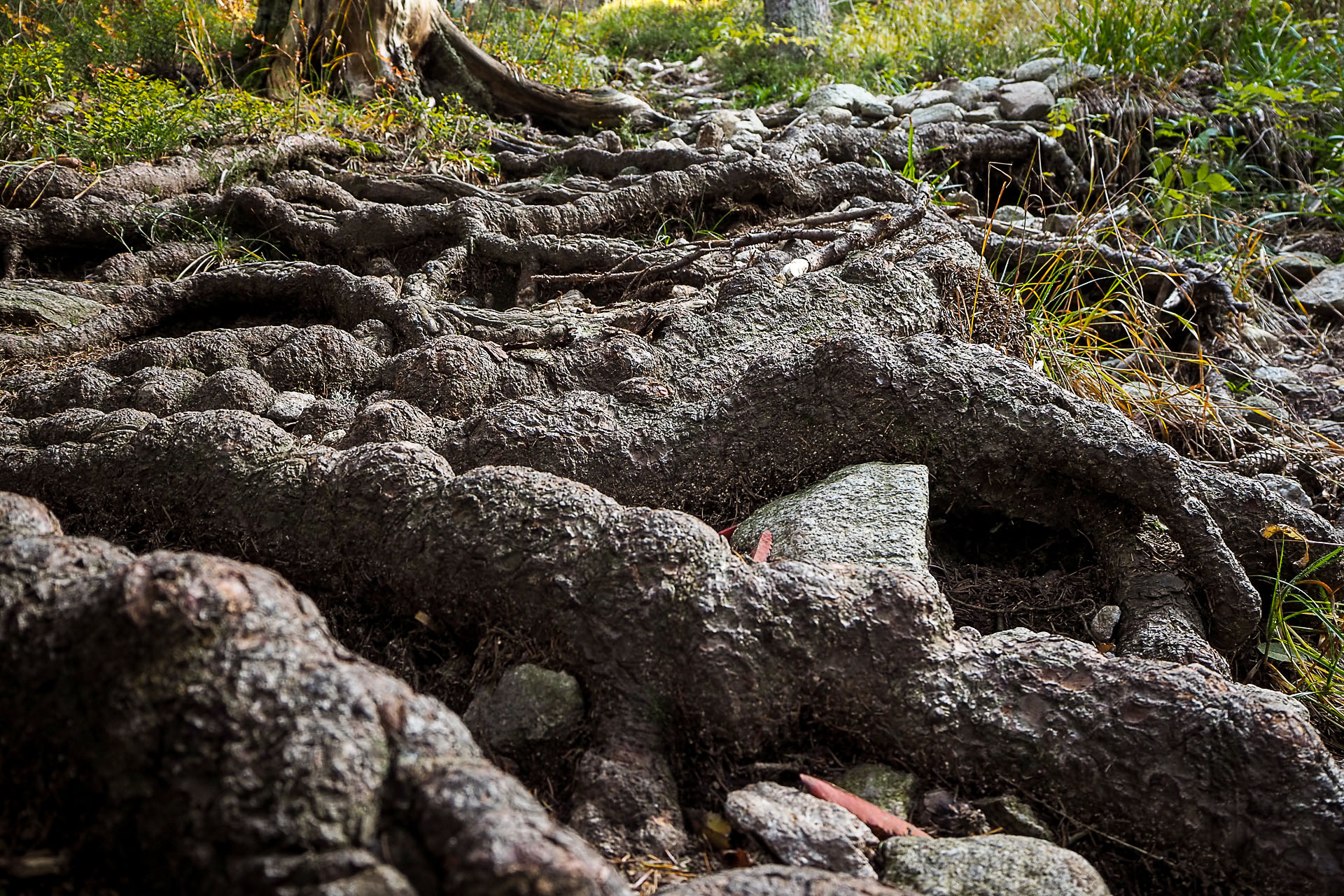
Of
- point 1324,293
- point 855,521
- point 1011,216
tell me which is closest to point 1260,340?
point 1324,293

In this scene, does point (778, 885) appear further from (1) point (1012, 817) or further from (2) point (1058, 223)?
(2) point (1058, 223)

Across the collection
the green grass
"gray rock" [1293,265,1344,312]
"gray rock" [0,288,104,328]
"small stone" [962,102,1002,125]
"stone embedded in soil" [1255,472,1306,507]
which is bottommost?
"gray rock" [0,288,104,328]

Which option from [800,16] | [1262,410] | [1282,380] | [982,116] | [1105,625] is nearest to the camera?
[1105,625]

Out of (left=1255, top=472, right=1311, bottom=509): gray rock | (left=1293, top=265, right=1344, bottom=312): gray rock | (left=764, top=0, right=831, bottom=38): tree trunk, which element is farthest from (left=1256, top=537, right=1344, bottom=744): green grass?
(left=764, top=0, right=831, bottom=38): tree trunk

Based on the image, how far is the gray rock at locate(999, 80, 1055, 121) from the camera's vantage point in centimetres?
616

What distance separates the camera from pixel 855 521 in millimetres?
2191

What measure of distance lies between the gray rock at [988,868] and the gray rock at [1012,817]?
0.28ft

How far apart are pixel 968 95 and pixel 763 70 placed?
107 inches

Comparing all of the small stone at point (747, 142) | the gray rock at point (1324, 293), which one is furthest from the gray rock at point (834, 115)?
the gray rock at point (1324, 293)

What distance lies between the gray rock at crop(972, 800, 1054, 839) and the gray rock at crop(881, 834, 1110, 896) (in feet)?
0.28

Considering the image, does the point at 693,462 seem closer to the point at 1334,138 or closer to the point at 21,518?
the point at 21,518

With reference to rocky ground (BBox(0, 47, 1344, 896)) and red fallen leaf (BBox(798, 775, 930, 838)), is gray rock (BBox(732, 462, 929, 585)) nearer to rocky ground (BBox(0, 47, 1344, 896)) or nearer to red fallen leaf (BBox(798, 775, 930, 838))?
rocky ground (BBox(0, 47, 1344, 896))

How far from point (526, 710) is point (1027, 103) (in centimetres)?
580

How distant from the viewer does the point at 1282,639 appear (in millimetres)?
2424
